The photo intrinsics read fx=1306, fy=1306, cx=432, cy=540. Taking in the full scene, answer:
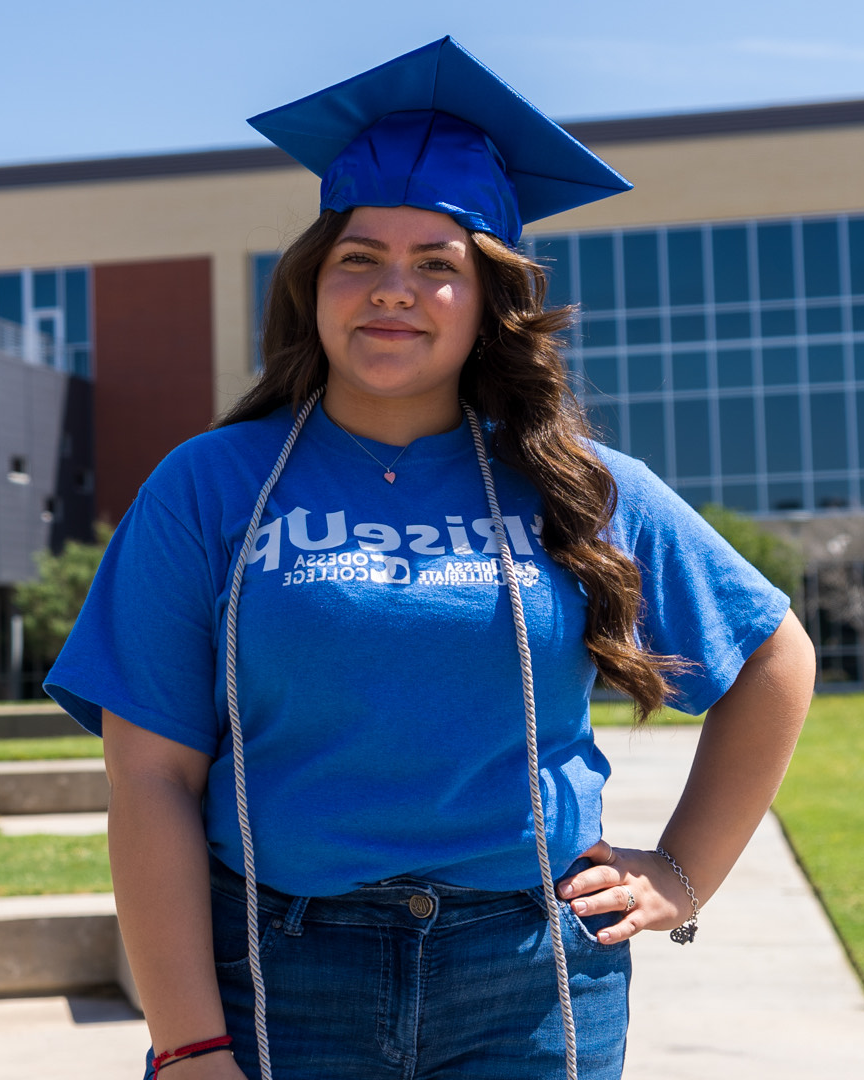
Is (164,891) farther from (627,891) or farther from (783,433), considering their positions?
(783,433)

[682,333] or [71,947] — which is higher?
[682,333]

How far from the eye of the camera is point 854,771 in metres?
12.8

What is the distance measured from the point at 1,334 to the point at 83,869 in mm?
27946

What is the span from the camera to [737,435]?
3131 cm

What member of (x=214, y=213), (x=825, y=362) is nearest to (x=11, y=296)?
(x=214, y=213)

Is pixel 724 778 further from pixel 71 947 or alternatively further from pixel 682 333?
pixel 682 333

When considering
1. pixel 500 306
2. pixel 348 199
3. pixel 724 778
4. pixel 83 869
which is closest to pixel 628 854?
pixel 724 778

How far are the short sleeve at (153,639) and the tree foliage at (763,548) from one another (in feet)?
83.8

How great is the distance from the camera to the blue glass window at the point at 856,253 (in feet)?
103

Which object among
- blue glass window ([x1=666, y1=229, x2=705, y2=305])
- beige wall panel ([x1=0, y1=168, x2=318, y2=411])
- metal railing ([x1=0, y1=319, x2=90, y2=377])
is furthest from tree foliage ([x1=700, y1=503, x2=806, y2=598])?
metal railing ([x1=0, y1=319, x2=90, y2=377])

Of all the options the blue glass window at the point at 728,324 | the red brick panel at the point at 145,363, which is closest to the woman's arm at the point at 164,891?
the blue glass window at the point at 728,324

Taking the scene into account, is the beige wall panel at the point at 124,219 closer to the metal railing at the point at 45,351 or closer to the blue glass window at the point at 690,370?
the metal railing at the point at 45,351

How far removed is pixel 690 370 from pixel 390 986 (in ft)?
102

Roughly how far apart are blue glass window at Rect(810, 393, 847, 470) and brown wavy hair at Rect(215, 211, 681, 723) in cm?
3004
